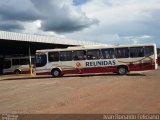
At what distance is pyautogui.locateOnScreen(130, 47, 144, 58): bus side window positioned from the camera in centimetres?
3341

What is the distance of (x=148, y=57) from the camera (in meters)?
33.2

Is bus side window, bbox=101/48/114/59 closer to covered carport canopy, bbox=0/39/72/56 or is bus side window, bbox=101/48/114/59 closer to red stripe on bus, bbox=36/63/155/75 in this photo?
red stripe on bus, bbox=36/63/155/75

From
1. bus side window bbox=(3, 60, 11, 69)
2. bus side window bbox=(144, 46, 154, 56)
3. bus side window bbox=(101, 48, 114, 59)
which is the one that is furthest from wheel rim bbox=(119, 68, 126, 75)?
bus side window bbox=(3, 60, 11, 69)

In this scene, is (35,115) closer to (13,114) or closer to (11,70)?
(13,114)

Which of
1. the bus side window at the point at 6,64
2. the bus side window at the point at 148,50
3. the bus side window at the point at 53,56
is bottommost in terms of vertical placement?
the bus side window at the point at 6,64

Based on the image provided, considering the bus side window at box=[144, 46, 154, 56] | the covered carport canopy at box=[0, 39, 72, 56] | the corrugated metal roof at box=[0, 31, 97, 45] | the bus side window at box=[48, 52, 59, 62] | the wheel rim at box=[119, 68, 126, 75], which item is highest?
the corrugated metal roof at box=[0, 31, 97, 45]

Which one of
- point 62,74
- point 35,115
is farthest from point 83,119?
point 62,74

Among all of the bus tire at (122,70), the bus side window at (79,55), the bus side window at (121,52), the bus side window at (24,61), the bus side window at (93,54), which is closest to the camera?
the bus side window at (121,52)

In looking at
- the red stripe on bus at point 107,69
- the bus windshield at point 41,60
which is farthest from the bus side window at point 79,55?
the bus windshield at point 41,60

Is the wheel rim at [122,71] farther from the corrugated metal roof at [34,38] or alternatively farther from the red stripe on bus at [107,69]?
the corrugated metal roof at [34,38]

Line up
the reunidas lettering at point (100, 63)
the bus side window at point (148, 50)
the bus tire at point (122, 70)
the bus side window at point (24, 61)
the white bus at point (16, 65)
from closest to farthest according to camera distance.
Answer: the bus side window at point (148, 50) < the bus tire at point (122, 70) < the reunidas lettering at point (100, 63) < the white bus at point (16, 65) < the bus side window at point (24, 61)

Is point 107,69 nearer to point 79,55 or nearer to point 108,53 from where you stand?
point 108,53

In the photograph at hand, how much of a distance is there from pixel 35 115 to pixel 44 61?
23.3 meters

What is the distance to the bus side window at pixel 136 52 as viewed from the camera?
110ft
